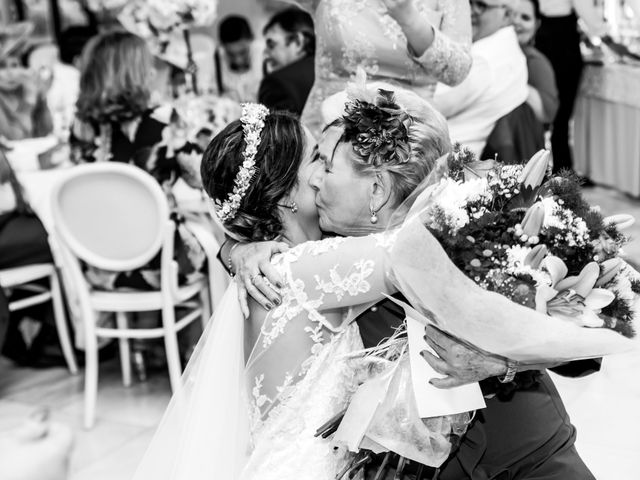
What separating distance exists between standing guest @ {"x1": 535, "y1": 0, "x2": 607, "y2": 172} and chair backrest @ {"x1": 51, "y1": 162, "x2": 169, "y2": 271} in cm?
392

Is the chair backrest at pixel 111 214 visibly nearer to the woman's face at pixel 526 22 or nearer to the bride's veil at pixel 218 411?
the bride's veil at pixel 218 411

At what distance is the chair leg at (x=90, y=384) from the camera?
10.6 feet

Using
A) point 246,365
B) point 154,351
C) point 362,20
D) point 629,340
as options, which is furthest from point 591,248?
point 154,351

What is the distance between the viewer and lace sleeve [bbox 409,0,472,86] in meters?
2.29

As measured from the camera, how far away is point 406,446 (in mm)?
1456

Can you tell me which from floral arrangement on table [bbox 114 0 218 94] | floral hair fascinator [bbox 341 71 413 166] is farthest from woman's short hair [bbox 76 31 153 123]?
floral hair fascinator [bbox 341 71 413 166]

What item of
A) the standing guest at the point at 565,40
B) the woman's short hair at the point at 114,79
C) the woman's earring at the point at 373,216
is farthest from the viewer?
the standing guest at the point at 565,40

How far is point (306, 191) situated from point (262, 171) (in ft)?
0.33

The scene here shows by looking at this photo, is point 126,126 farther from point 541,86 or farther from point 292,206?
point 541,86

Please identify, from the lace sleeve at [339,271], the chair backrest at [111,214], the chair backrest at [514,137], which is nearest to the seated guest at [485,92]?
the chair backrest at [514,137]

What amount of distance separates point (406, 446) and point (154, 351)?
8.13 ft

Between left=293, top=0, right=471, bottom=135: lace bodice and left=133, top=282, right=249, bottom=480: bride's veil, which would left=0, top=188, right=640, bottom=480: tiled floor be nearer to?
left=133, top=282, right=249, bottom=480: bride's veil

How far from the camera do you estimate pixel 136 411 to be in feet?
11.0

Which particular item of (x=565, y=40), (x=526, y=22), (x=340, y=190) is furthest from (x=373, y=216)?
(x=565, y=40)
